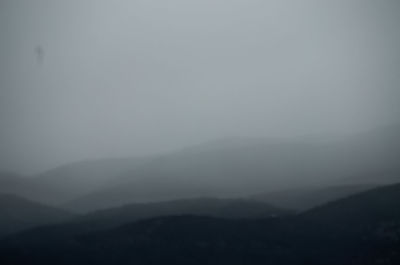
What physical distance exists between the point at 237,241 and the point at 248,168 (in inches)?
327

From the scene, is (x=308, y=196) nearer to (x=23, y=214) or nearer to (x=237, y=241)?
(x=237, y=241)

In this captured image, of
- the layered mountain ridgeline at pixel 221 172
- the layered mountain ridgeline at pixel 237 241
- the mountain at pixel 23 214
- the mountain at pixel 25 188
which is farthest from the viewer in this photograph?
the mountain at pixel 25 188

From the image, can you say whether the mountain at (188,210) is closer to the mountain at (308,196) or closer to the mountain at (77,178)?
the mountain at (308,196)

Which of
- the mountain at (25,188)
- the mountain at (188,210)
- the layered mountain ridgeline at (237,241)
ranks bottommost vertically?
the layered mountain ridgeline at (237,241)

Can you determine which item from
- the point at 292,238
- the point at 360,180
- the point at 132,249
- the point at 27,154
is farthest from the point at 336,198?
the point at 27,154

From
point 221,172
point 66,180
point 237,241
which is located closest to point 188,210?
point 237,241

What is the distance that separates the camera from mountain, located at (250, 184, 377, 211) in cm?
1767

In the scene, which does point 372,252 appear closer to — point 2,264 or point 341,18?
point 2,264

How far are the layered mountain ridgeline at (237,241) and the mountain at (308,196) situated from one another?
1800 millimetres

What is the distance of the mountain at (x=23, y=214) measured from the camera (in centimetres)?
1761

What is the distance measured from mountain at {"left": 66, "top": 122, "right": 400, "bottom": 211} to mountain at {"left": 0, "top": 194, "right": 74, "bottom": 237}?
3.49 feet

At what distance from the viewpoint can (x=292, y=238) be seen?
1407 centimetres

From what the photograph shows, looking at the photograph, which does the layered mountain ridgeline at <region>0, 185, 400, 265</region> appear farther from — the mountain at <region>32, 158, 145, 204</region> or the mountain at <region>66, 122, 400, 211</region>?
the mountain at <region>32, 158, 145, 204</region>

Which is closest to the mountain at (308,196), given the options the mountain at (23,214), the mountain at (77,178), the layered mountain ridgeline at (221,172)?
the layered mountain ridgeline at (221,172)
